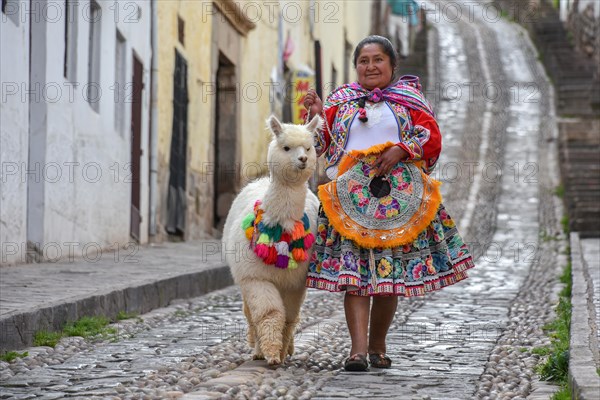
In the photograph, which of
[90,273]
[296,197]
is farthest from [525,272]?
[296,197]

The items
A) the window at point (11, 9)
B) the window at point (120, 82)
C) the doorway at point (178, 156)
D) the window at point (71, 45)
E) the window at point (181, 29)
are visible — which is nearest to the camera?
the window at point (11, 9)

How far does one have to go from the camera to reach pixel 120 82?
1781 cm

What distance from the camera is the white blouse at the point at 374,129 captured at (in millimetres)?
7777

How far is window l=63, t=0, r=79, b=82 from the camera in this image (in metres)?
15.4

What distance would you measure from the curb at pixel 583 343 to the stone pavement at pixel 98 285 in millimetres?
3480

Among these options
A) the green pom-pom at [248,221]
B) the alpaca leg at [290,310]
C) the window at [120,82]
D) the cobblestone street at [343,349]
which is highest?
the window at [120,82]

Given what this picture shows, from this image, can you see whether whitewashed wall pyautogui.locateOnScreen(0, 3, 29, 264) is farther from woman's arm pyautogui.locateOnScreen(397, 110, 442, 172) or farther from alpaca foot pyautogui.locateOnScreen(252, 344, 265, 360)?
woman's arm pyautogui.locateOnScreen(397, 110, 442, 172)

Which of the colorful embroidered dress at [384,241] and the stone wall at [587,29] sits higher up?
the stone wall at [587,29]

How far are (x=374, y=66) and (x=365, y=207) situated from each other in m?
0.85

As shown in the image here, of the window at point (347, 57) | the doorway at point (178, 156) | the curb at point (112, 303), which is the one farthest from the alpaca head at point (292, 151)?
the window at point (347, 57)

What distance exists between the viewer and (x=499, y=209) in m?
25.3

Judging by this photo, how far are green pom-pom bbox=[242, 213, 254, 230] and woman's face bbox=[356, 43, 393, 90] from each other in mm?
1038

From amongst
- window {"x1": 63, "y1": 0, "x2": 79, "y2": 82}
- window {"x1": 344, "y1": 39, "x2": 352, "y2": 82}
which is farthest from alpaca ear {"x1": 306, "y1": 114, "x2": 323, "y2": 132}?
window {"x1": 344, "y1": 39, "x2": 352, "y2": 82}

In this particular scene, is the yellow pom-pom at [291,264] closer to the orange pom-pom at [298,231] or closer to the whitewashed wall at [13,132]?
the orange pom-pom at [298,231]
